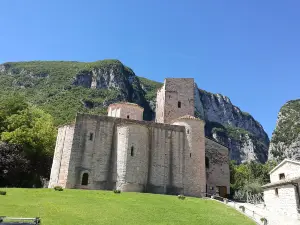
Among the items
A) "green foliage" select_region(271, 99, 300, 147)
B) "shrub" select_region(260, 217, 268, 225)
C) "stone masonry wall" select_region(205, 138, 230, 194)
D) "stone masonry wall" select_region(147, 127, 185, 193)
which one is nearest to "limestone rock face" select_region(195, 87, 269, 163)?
"green foliage" select_region(271, 99, 300, 147)

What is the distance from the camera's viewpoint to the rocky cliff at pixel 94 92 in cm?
10394

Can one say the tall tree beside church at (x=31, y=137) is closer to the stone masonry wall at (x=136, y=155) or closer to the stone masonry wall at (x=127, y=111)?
the stone masonry wall at (x=136, y=155)

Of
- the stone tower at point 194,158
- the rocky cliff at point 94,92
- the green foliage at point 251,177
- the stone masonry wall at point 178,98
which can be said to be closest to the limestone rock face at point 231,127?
the rocky cliff at point 94,92

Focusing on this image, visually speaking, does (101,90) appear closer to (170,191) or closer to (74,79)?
(74,79)

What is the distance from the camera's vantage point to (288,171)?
34000 mm

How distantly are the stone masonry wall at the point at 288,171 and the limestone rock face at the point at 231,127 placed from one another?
96.6m

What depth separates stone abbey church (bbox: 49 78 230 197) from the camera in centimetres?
3247

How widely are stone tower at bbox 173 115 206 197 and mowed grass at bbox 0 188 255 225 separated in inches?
285

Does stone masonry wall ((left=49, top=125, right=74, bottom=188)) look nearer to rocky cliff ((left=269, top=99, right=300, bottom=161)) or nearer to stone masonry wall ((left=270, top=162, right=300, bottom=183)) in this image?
stone masonry wall ((left=270, top=162, right=300, bottom=183))

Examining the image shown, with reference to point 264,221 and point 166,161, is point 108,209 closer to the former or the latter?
point 264,221

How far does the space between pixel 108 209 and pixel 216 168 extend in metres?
24.7

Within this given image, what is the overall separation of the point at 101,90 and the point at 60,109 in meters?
29.7

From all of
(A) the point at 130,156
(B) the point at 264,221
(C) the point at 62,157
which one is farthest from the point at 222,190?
(C) the point at 62,157

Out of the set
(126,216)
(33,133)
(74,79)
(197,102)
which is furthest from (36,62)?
(126,216)
